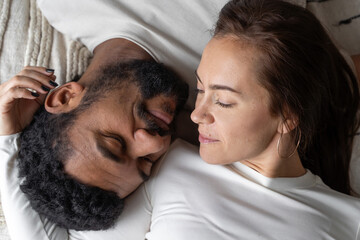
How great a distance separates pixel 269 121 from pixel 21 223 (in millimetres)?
935

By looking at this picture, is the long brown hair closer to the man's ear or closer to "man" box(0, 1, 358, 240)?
"man" box(0, 1, 358, 240)

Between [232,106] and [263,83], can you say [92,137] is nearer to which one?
[232,106]

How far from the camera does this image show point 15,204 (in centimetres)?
122

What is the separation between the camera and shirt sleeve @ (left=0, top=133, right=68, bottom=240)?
1.22 meters

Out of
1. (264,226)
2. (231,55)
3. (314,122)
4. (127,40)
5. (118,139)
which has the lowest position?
(264,226)

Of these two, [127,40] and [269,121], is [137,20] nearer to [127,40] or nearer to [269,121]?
[127,40]

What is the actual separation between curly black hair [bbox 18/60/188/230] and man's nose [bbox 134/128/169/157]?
5.4 inches

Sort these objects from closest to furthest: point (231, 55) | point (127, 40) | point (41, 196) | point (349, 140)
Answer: point (231, 55) < point (41, 196) < point (127, 40) < point (349, 140)

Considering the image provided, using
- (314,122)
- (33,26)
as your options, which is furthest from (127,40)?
(314,122)

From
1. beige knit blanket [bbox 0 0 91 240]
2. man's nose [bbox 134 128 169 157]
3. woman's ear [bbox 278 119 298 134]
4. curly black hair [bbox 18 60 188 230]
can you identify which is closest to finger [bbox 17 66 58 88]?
curly black hair [bbox 18 60 188 230]

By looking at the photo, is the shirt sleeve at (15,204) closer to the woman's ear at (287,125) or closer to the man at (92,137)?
the man at (92,137)

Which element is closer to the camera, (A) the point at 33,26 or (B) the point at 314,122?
(B) the point at 314,122

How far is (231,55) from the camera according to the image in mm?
1011

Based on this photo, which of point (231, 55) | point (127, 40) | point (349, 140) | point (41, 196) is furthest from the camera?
point (349, 140)
